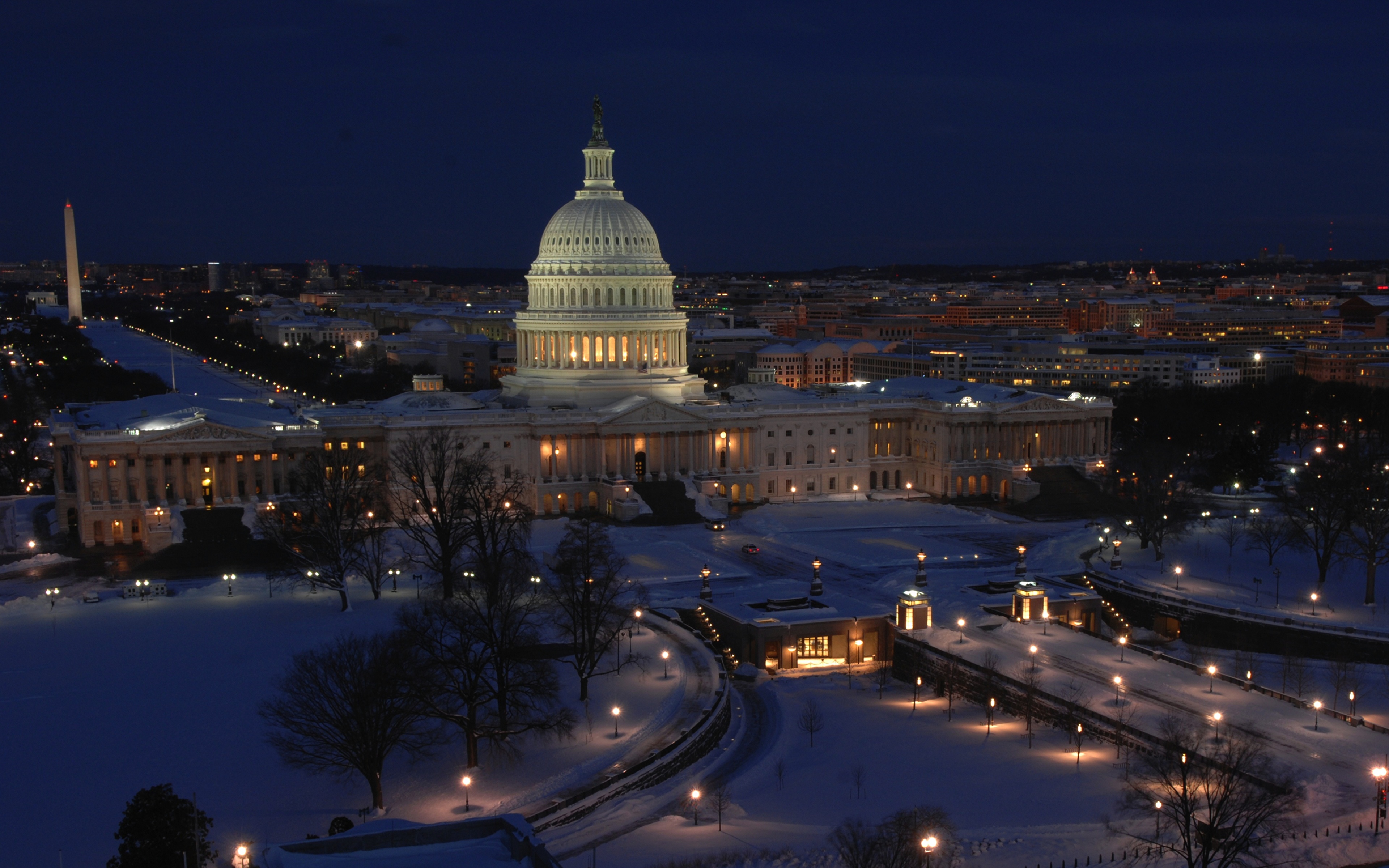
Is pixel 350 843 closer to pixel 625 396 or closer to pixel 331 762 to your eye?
pixel 331 762

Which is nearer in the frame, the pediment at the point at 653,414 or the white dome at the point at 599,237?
the pediment at the point at 653,414

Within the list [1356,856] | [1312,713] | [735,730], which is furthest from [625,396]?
[1356,856]

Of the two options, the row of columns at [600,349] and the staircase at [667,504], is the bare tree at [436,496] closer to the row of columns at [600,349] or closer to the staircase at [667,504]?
the staircase at [667,504]

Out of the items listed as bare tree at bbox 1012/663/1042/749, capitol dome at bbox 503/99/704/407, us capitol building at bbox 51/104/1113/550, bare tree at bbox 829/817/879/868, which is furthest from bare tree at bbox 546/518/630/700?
capitol dome at bbox 503/99/704/407

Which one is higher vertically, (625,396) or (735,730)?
(625,396)

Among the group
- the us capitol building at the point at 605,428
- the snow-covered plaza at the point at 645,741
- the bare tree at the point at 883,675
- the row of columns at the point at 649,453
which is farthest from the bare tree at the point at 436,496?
the bare tree at the point at 883,675

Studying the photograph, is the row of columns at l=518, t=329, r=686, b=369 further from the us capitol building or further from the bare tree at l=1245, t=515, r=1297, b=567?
the bare tree at l=1245, t=515, r=1297, b=567

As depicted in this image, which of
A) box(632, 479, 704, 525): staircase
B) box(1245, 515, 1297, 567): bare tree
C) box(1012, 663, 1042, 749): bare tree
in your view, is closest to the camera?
box(1012, 663, 1042, 749): bare tree
